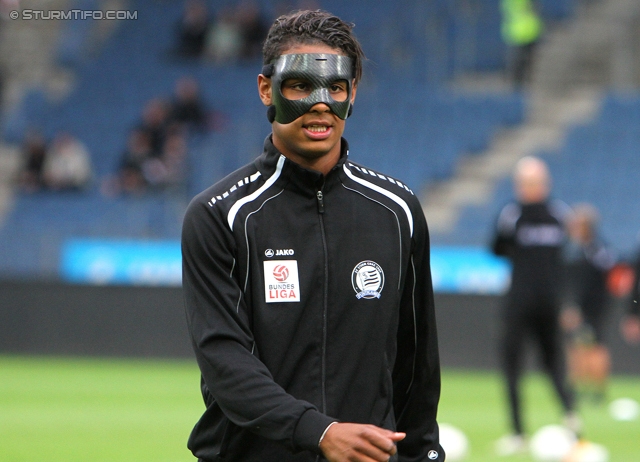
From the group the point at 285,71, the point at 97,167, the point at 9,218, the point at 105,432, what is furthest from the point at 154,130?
the point at 285,71

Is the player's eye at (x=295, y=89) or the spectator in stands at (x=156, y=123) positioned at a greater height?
the spectator in stands at (x=156, y=123)

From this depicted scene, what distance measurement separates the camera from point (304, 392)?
351cm

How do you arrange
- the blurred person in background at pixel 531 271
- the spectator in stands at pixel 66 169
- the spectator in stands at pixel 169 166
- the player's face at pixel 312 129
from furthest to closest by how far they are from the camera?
the spectator in stands at pixel 66 169, the spectator in stands at pixel 169 166, the blurred person in background at pixel 531 271, the player's face at pixel 312 129

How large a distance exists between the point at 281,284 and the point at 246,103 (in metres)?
19.4

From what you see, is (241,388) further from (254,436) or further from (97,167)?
(97,167)

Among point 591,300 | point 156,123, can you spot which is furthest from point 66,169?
point 591,300

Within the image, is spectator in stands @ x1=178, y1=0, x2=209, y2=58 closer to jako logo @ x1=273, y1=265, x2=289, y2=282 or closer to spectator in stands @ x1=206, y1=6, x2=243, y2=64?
spectator in stands @ x1=206, y1=6, x2=243, y2=64

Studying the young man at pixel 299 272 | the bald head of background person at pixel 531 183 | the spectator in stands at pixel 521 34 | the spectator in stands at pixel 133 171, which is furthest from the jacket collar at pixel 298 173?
the spectator in stands at pixel 521 34

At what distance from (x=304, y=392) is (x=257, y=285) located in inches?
13.1

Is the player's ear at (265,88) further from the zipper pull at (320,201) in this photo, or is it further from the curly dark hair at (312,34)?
the zipper pull at (320,201)

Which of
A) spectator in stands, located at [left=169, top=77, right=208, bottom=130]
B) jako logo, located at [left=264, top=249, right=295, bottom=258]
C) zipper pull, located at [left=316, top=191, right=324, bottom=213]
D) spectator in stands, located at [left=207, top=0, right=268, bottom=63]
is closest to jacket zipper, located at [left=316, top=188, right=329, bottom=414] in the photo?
zipper pull, located at [left=316, top=191, right=324, bottom=213]

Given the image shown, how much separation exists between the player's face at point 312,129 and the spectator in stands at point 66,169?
58.2 feet

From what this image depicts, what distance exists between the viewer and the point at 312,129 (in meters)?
3.62

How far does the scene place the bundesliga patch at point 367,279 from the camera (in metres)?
3.57
